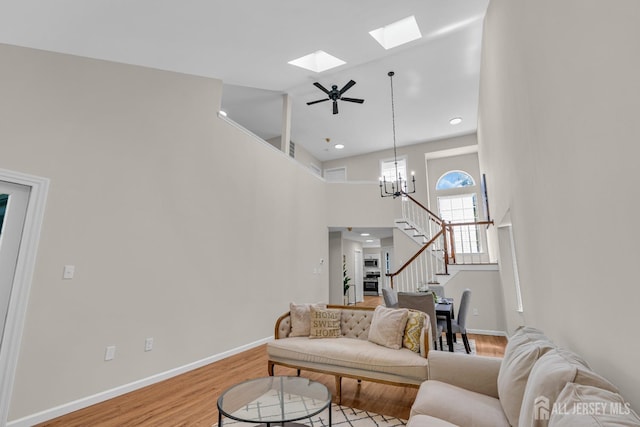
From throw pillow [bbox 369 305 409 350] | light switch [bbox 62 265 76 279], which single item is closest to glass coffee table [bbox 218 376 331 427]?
throw pillow [bbox 369 305 409 350]

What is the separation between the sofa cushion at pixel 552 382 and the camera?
47.7 inches

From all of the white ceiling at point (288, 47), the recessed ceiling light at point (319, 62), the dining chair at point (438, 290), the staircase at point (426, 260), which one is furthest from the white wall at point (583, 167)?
the staircase at point (426, 260)

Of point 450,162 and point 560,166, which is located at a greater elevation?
point 450,162

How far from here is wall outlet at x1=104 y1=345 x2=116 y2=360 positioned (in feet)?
10.2

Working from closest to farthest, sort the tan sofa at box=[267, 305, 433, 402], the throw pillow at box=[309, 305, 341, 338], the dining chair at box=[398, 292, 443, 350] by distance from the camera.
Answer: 1. the tan sofa at box=[267, 305, 433, 402]
2. the throw pillow at box=[309, 305, 341, 338]
3. the dining chair at box=[398, 292, 443, 350]

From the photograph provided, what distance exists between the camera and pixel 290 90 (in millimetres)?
6227

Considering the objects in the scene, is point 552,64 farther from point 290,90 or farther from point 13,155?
point 290,90

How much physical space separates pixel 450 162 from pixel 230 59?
693 centimetres

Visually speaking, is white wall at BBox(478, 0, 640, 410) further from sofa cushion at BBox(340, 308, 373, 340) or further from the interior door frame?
the interior door frame

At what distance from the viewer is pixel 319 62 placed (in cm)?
544

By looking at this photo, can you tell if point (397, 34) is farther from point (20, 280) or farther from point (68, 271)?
point (20, 280)

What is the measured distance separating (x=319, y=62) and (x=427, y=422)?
214 inches

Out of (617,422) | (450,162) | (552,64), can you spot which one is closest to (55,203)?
(617,422)

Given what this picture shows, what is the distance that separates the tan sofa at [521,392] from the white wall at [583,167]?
24 centimetres
